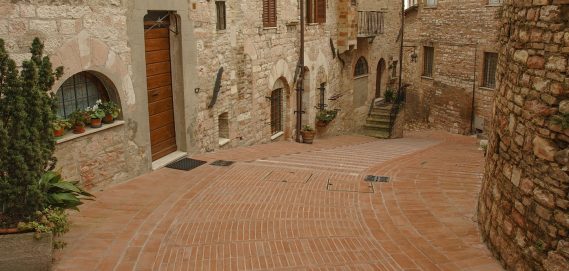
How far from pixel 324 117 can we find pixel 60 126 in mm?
10449

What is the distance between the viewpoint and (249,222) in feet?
20.2

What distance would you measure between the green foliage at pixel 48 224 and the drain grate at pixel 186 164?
408 cm

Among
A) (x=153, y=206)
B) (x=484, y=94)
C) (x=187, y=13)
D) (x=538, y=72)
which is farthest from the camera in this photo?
(x=484, y=94)

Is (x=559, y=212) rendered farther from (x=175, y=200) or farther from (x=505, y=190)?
(x=175, y=200)

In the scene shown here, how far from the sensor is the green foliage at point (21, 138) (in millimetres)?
4527

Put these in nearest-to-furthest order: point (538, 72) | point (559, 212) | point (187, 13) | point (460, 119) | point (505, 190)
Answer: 1. point (559, 212)
2. point (538, 72)
3. point (505, 190)
4. point (187, 13)
5. point (460, 119)

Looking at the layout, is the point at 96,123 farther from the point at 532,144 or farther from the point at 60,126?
the point at 532,144

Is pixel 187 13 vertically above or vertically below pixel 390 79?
above

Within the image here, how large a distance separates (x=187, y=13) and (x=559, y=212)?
7.32 m

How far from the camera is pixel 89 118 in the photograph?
7.22 meters

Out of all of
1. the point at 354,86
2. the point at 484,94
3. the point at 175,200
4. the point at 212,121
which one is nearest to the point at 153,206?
the point at 175,200

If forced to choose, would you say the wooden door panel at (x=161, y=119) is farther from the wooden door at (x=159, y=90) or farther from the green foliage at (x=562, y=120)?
the green foliage at (x=562, y=120)

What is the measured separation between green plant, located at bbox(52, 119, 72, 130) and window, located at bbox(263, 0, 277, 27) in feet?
21.9

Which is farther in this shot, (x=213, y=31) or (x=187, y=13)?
(x=213, y=31)
